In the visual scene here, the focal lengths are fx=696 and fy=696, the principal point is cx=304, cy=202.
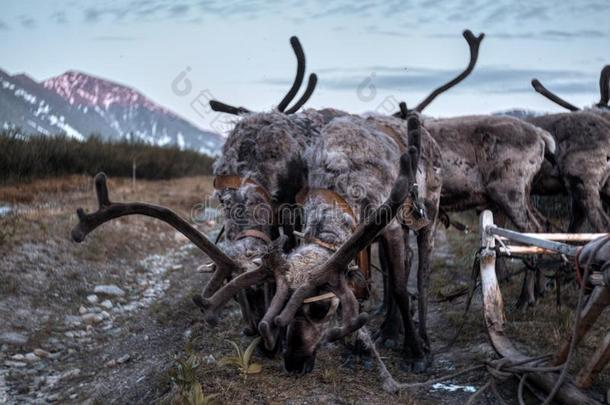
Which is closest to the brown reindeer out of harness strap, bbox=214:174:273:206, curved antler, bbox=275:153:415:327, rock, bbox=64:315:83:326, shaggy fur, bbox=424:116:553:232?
shaggy fur, bbox=424:116:553:232

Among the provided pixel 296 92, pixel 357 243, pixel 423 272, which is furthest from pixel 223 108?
pixel 357 243

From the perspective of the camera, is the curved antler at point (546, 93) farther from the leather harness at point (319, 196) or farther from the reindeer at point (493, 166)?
the leather harness at point (319, 196)

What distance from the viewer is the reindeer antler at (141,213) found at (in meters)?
4.52

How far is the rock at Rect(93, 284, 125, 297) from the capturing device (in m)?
8.68

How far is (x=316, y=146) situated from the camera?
602 centimetres

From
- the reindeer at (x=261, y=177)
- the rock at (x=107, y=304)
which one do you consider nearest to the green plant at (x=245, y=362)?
the reindeer at (x=261, y=177)

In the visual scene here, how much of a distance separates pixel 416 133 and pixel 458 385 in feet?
6.70

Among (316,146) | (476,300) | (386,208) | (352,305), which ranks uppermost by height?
(316,146)

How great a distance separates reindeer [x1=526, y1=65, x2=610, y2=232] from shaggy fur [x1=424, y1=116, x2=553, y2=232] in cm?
47

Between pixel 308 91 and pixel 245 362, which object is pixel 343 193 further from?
pixel 308 91

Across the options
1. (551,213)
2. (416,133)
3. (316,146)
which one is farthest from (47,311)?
(551,213)

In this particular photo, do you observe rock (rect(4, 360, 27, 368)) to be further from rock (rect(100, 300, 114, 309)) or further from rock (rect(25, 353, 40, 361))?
rock (rect(100, 300, 114, 309))

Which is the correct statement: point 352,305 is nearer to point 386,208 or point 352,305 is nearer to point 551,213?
point 386,208

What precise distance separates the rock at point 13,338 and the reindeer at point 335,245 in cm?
307
